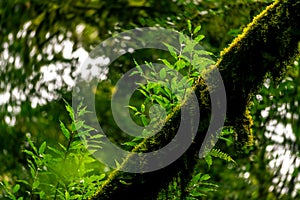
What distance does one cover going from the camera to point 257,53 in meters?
1.05

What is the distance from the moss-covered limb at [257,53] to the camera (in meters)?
1.05

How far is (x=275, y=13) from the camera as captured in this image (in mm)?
1089

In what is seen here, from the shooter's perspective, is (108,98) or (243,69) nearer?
(243,69)

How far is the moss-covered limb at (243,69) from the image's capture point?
1.05 meters

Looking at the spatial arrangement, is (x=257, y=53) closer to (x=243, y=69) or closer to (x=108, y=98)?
(x=243, y=69)

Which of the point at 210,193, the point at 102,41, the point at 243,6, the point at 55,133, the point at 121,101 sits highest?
the point at 243,6

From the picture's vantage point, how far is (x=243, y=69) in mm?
1050

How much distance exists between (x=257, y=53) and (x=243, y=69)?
40 mm

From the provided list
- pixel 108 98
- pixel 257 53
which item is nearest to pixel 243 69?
pixel 257 53

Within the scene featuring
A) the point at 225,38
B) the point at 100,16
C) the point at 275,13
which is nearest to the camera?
the point at 275,13

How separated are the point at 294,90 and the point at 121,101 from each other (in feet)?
2.44

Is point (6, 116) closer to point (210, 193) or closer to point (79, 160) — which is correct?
point (210, 193)

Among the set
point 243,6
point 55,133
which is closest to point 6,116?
point 55,133

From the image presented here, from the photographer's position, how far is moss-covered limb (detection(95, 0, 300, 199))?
1.05 meters
